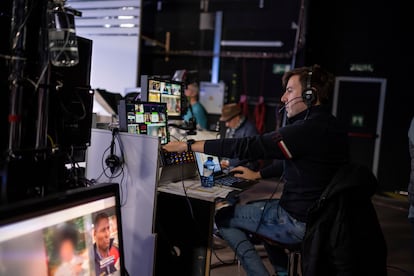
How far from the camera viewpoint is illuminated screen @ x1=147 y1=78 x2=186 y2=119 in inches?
102

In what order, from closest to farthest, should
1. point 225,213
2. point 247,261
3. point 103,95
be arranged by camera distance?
point 247,261, point 225,213, point 103,95

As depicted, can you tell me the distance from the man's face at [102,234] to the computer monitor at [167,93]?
143 centimetres

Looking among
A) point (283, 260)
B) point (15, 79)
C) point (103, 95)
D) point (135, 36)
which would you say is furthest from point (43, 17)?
point (135, 36)

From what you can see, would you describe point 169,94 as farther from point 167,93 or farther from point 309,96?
point 309,96

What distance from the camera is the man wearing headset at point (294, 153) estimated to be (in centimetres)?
186

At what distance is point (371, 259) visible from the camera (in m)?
1.73

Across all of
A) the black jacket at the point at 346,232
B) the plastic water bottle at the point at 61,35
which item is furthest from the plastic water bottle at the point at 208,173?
the plastic water bottle at the point at 61,35

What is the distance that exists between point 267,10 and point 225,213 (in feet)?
14.4

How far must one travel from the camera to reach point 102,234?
1188 mm

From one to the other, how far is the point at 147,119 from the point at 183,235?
728 millimetres

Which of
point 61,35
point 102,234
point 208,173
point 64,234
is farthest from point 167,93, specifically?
point 64,234

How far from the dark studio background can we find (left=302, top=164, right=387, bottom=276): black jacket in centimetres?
387

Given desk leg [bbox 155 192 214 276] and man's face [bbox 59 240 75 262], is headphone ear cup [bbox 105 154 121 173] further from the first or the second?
man's face [bbox 59 240 75 262]

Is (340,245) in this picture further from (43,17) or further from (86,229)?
(43,17)
